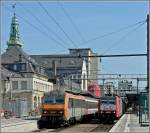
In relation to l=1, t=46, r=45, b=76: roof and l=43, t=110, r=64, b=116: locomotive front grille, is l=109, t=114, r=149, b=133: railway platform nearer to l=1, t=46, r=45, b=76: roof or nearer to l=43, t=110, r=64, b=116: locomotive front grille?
l=43, t=110, r=64, b=116: locomotive front grille

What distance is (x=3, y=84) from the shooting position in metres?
83.6

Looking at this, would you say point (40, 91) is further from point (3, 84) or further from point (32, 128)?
point (32, 128)

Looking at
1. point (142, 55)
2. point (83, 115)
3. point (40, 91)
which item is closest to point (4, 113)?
point (83, 115)

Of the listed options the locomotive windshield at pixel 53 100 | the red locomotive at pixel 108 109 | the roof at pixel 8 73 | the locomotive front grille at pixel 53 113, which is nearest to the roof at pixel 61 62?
the roof at pixel 8 73

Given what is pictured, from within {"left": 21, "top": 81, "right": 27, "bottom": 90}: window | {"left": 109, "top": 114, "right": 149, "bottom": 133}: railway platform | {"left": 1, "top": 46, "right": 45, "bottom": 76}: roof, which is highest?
{"left": 1, "top": 46, "right": 45, "bottom": 76}: roof

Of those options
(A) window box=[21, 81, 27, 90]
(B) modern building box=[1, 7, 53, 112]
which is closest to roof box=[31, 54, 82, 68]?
(B) modern building box=[1, 7, 53, 112]

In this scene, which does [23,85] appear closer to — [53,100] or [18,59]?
[18,59]

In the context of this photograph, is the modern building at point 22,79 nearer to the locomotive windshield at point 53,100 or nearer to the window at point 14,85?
the window at point 14,85

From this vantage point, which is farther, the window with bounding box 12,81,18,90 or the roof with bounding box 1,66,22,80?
the window with bounding box 12,81,18,90

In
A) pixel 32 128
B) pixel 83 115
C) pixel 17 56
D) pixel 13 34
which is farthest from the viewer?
pixel 13 34

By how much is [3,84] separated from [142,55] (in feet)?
161

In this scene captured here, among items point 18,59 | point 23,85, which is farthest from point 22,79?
point 18,59

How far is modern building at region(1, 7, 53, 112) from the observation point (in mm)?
87875

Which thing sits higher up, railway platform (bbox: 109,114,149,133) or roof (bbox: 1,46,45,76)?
roof (bbox: 1,46,45,76)
